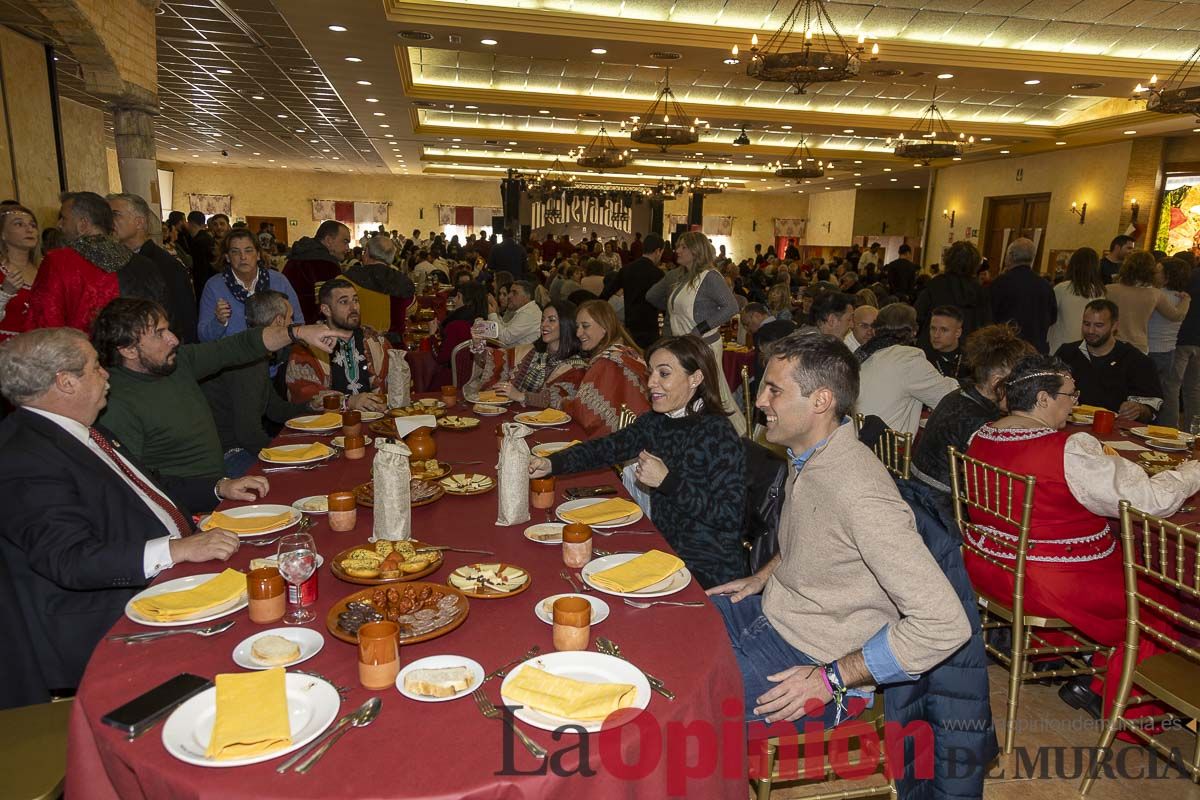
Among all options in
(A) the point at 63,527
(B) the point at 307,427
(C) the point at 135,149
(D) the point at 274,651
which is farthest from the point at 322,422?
(C) the point at 135,149

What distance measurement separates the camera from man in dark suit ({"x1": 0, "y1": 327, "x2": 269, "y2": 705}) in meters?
1.81

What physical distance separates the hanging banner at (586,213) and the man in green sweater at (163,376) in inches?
919

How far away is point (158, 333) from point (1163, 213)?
13.4 meters

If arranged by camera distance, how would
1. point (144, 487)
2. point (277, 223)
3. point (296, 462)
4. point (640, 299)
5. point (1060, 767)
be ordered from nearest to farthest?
point (144, 487), point (1060, 767), point (296, 462), point (640, 299), point (277, 223)

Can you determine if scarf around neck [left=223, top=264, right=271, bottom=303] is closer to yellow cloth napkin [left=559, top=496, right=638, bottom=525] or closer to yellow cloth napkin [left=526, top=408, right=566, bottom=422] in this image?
yellow cloth napkin [left=526, top=408, right=566, bottom=422]

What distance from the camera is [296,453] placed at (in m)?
2.78

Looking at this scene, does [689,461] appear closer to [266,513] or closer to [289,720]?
[266,513]

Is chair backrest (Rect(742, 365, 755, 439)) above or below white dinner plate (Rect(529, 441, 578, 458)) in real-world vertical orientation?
below

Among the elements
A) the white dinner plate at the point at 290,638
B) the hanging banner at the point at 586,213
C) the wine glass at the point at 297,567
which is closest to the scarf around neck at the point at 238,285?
the wine glass at the point at 297,567

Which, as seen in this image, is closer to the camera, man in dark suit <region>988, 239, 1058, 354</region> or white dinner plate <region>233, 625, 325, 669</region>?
white dinner plate <region>233, 625, 325, 669</region>

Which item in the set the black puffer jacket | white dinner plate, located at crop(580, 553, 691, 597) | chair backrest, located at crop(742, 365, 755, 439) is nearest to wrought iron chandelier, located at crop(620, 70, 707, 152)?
chair backrest, located at crop(742, 365, 755, 439)

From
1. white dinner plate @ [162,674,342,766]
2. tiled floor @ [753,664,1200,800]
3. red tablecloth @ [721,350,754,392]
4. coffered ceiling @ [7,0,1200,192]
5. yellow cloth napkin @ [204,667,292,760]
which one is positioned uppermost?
coffered ceiling @ [7,0,1200,192]

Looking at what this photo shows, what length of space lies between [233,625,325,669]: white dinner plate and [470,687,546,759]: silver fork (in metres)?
0.36

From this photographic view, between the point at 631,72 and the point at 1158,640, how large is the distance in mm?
9180
